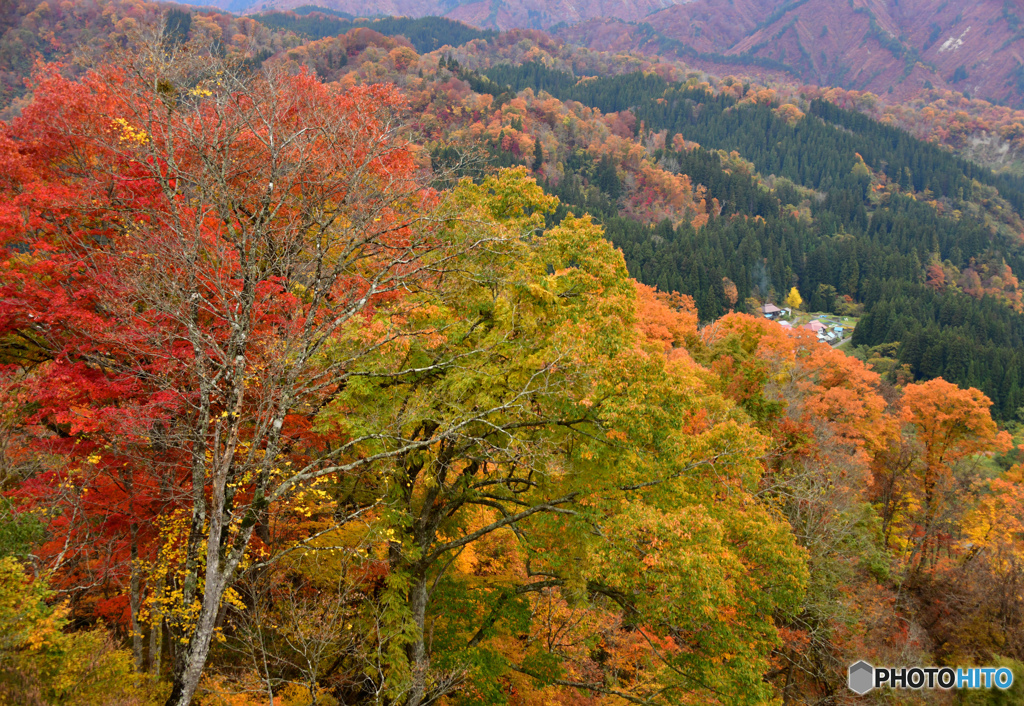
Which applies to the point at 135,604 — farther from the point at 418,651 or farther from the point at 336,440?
the point at 418,651

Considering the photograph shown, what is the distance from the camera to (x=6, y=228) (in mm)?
9883

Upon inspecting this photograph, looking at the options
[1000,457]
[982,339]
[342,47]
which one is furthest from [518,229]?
[342,47]

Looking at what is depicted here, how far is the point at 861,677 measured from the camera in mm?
16078

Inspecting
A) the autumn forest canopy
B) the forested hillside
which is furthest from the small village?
the autumn forest canopy

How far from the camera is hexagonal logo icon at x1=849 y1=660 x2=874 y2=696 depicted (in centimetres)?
1583

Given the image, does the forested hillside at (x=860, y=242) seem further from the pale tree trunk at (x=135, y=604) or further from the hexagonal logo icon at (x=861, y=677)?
the pale tree trunk at (x=135, y=604)

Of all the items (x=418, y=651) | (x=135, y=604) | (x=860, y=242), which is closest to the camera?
(x=135, y=604)

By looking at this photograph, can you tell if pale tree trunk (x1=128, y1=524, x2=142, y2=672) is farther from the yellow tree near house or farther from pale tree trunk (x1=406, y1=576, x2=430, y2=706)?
the yellow tree near house

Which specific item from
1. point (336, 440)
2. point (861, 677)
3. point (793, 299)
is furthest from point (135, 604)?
point (793, 299)

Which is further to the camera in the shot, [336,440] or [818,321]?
[818,321]

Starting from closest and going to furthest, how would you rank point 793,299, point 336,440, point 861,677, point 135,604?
point 135,604
point 336,440
point 861,677
point 793,299

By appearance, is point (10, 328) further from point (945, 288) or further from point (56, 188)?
point (945, 288)

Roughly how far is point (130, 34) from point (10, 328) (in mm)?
6189

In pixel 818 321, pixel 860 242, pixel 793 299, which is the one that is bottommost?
pixel 818 321
